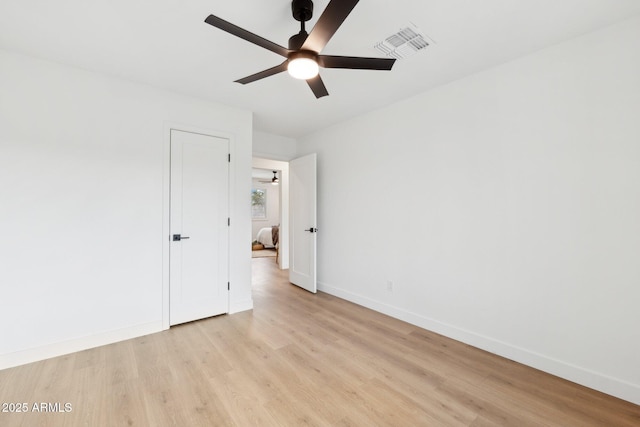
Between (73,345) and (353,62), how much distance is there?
11.2ft

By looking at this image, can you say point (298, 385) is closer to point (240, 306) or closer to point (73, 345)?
point (240, 306)

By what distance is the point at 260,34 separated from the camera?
210cm

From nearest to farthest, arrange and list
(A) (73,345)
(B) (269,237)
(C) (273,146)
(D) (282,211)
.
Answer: (A) (73,345)
(C) (273,146)
(D) (282,211)
(B) (269,237)

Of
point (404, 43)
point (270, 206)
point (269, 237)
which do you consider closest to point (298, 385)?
point (404, 43)

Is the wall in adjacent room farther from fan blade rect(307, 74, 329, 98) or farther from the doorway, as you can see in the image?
fan blade rect(307, 74, 329, 98)

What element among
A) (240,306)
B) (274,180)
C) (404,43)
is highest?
(404,43)

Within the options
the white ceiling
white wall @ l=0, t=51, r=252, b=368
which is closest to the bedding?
white wall @ l=0, t=51, r=252, b=368

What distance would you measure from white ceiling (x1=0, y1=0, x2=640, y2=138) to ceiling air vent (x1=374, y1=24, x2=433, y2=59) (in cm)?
6

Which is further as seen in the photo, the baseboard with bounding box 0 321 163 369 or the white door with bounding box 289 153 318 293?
the white door with bounding box 289 153 318 293

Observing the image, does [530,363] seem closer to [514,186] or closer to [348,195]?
[514,186]

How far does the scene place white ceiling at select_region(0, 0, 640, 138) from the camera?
1.82 m

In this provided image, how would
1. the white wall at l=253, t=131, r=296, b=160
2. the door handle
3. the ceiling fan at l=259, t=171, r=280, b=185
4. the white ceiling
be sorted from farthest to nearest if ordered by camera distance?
the ceiling fan at l=259, t=171, r=280, b=185, the white wall at l=253, t=131, r=296, b=160, the door handle, the white ceiling

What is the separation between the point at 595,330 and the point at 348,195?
2.83 meters

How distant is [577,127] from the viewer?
2.13 meters
